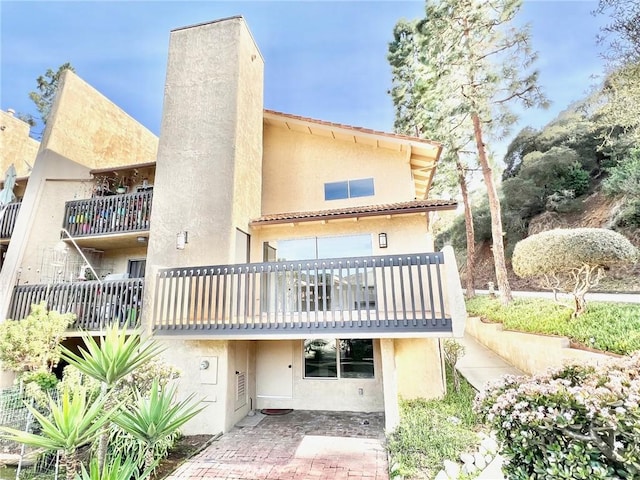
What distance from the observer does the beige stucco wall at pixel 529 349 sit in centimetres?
856

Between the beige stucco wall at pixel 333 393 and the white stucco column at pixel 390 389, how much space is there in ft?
6.97

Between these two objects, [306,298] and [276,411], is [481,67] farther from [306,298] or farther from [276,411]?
[276,411]

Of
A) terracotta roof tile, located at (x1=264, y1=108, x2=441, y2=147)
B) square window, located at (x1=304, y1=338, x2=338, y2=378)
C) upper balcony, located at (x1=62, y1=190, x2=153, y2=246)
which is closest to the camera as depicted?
square window, located at (x1=304, y1=338, x2=338, y2=378)

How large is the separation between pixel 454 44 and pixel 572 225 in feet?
47.9

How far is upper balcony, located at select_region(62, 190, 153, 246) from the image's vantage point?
35.6 ft

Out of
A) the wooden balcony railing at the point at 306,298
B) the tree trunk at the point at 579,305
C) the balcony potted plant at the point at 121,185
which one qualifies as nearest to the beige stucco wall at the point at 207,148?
the wooden balcony railing at the point at 306,298

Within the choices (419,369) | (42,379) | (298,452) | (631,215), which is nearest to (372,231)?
(419,369)

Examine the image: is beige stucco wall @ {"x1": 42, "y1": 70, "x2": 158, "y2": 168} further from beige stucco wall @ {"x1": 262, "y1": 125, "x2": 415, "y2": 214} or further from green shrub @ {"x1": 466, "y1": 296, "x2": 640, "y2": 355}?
green shrub @ {"x1": 466, "y1": 296, "x2": 640, "y2": 355}

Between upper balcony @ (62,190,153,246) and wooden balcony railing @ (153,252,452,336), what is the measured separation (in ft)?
11.5

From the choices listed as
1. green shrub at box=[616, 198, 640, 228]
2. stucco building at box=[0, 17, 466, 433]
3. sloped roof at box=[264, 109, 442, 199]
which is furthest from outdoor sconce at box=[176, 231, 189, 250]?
green shrub at box=[616, 198, 640, 228]

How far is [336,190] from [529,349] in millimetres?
8717

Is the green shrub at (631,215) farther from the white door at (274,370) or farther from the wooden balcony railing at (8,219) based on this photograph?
the wooden balcony railing at (8,219)

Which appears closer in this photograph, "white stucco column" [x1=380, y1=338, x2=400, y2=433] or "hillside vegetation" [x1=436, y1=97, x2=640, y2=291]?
"white stucco column" [x1=380, y1=338, x2=400, y2=433]

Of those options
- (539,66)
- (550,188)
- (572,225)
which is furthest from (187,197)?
(550,188)
